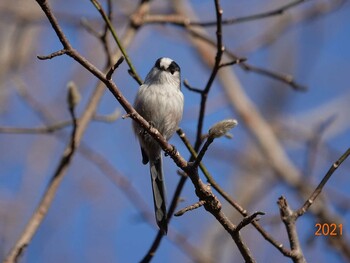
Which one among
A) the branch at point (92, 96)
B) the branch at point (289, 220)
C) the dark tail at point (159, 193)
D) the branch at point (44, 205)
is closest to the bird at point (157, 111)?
the dark tail at point (159, 193)

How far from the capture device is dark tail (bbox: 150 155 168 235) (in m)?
1.90

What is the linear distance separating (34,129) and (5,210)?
213 cm

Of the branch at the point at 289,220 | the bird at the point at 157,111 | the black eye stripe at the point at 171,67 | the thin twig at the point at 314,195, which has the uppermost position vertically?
the black eye stripe at the point at 171,67

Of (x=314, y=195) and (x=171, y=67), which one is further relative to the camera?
(x=171, y=67)

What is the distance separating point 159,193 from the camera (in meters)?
2.18

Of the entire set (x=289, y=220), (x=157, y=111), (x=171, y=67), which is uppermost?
(x=171, y=67)

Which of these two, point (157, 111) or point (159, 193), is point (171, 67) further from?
point (159, 193)

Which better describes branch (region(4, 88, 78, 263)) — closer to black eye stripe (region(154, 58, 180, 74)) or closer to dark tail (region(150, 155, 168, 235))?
dark tail (region(150, 155, 168, 235))

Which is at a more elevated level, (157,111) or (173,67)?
(173,67)

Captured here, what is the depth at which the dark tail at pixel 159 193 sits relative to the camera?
1896mm

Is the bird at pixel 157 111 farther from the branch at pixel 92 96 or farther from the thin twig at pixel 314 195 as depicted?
the thin twig at pixel 314 195

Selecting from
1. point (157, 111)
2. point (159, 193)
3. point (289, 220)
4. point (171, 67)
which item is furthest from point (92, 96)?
point (289, 220)

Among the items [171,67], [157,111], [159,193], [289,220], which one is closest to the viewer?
[289,220]

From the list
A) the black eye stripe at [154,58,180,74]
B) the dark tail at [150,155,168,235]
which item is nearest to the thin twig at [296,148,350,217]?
the dark tail at [150,155,168,235]
